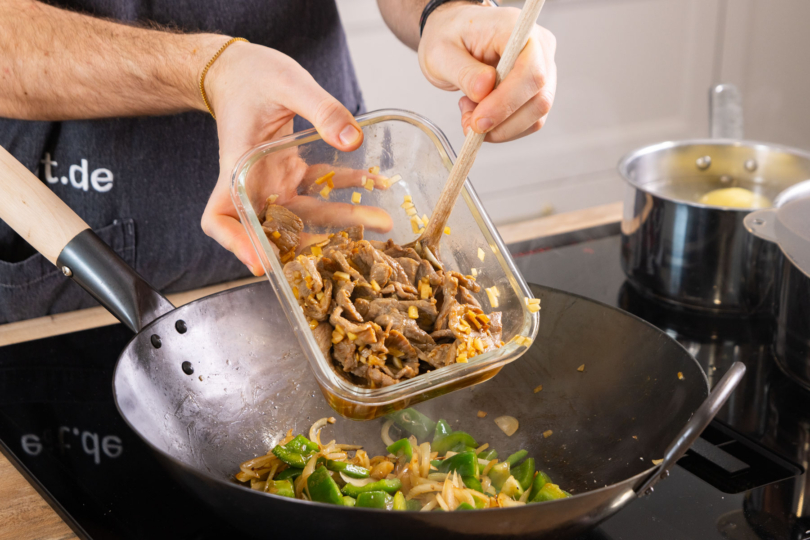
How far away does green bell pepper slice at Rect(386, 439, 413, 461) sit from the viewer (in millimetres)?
876

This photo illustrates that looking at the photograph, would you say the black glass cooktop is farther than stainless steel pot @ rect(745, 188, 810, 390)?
No

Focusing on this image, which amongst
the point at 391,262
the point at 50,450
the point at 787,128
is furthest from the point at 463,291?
the point at 787,128

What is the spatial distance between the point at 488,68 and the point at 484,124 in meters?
0.07

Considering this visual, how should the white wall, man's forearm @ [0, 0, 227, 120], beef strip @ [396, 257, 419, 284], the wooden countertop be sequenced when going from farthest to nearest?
the white wall → man's forearm @ [0, 0, 227, 120] → beef strip @ [396, 257, 419, 284] → the wooden countertop

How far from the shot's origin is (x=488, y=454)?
913mm

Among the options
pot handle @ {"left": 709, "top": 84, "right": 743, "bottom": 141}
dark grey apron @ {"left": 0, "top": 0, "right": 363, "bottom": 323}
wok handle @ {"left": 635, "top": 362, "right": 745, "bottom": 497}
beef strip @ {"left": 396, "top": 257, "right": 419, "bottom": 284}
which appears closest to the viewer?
wok handle @ {"left": 635, "top": 362, "right": 745, "bottom": 497}

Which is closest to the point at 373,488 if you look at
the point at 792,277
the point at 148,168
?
the point at 792,277

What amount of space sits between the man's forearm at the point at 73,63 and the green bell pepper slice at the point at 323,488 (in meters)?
0.59

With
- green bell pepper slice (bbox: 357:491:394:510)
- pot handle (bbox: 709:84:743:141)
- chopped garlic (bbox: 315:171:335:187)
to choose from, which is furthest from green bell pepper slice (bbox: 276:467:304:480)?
pot handle (bbox: 709:84:743:141)

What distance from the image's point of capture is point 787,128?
134 inches

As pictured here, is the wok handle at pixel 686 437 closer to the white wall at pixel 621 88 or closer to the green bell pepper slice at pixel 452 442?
the green bell pepper slice at pixel 452 442

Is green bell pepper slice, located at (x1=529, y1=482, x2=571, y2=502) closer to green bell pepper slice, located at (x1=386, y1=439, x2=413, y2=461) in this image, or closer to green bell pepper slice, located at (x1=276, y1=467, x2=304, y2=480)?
green bell pepper slice, located at (x1=386, y1=439, x2=413, y2=461)

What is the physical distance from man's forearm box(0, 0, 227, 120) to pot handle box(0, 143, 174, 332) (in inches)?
9.9

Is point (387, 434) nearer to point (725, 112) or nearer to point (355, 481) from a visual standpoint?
point (355, 481)
